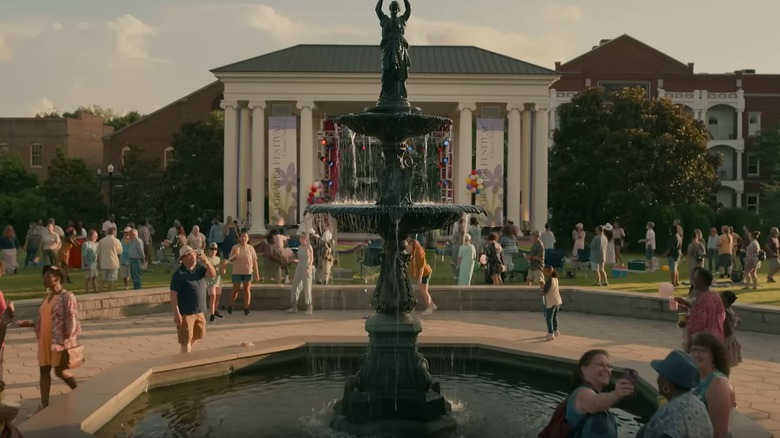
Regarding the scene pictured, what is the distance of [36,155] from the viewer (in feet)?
229

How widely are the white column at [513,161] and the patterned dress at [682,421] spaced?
1700 inches

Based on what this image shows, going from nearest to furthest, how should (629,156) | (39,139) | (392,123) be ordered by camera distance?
(392,123), (629,156), (39,139)

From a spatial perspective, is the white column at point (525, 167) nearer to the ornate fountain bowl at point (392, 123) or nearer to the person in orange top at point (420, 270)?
the person in orange top at point (420, 270)

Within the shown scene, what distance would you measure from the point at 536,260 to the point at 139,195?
110 feet

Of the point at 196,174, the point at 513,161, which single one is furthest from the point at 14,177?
the point at 513,161

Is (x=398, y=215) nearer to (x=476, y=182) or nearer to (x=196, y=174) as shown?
(x=476, y=182)

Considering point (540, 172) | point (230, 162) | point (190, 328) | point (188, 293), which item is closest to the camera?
point (188, 293)

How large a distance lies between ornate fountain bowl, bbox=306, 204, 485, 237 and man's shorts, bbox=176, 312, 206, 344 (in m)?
2.98

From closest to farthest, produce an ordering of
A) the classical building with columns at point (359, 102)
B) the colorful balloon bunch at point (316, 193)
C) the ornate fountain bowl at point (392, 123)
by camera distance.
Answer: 1. the ornate fountain bowl at point (392, 123)
2. the colorful balloon bunch at point (316, 193)
3. the classical building with columns at point (359, 102)

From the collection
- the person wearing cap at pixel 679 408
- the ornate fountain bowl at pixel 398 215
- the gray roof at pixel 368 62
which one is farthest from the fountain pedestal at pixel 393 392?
the gray roof at pixel 368 62

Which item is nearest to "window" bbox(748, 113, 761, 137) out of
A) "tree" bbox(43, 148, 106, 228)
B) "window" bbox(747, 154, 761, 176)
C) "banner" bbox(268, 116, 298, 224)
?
"window" bbox(747, 154, 761, 176)

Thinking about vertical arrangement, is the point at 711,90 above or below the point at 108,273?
above

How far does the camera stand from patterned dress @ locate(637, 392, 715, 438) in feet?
14.2

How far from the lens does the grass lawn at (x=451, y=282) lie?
20.1 m
